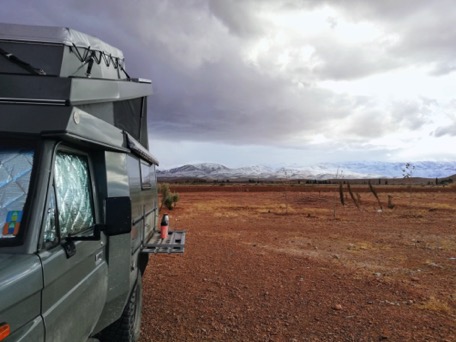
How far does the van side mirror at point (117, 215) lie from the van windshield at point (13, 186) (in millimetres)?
507

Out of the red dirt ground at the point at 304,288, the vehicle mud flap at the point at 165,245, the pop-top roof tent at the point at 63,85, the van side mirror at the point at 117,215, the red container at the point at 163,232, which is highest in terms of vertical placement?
the pop-top roof tent at the point at 63,85

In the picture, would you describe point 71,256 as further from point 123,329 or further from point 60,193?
point 123,329

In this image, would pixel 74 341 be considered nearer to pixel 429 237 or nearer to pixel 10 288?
Result: pixel 10 288

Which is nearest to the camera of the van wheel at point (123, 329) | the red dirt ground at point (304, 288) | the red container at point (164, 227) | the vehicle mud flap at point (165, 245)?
the van wheel at point (123, 329)

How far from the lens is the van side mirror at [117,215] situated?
8.22 ft

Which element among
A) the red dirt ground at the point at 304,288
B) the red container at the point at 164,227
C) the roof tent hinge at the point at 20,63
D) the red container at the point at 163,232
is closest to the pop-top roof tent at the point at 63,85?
the roof tent hinge at the point at 20,63

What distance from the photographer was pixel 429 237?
12578mm

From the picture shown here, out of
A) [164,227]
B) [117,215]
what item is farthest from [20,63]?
[164,227]

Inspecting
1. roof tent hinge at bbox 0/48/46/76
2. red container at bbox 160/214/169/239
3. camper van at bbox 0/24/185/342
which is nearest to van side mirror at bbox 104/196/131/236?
camper van at bbox 0/24/185/342

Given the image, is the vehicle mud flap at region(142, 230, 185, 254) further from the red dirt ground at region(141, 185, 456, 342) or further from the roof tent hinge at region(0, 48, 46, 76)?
the roof tent hinge at region(0, 48, 46, 76)

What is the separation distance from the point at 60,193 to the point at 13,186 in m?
0.37

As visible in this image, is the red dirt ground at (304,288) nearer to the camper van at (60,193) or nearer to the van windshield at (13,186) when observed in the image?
the camper van at (60,193)

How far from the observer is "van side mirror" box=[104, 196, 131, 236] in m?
2.51

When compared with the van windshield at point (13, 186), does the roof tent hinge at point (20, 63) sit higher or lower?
higher
